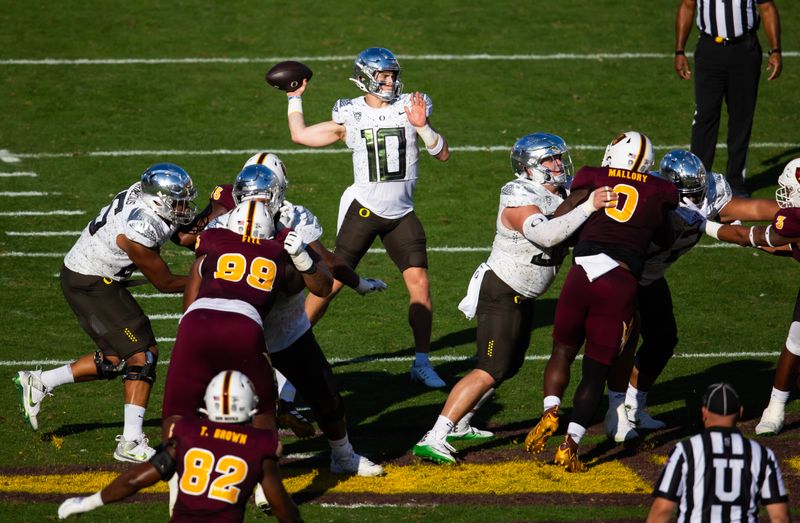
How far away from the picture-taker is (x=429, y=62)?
13750mm

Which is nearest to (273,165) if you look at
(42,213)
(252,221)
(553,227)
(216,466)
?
(252,221)

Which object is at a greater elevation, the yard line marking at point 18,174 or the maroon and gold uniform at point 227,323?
the maroon and gold uniform at point 227,323

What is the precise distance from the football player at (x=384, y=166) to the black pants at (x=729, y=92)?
11.2ft

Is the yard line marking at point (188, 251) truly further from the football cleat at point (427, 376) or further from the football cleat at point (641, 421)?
the football cleat at point (641, 421)

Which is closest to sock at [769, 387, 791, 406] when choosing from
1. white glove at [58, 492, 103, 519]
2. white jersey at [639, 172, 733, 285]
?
white jersey at [639, 172, 733, 285]

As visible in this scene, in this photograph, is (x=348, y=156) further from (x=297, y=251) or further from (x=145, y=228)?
(x=297, y=251)

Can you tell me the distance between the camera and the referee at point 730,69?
10.5 m

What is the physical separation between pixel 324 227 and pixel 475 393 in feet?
14.4

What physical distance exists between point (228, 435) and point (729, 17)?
7.31m

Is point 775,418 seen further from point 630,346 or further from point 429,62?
point 429,62

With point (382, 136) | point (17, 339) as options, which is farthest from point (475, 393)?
point (17, 339)

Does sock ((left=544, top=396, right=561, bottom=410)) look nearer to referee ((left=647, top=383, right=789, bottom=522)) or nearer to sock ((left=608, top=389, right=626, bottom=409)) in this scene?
sock ((left=608, top=389, right=626, bottom=409))

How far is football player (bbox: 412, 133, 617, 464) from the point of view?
21.4ft

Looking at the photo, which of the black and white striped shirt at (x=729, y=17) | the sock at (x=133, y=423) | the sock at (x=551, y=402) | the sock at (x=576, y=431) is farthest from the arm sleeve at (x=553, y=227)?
the black and white striped shirt at (x=729, y=17)
